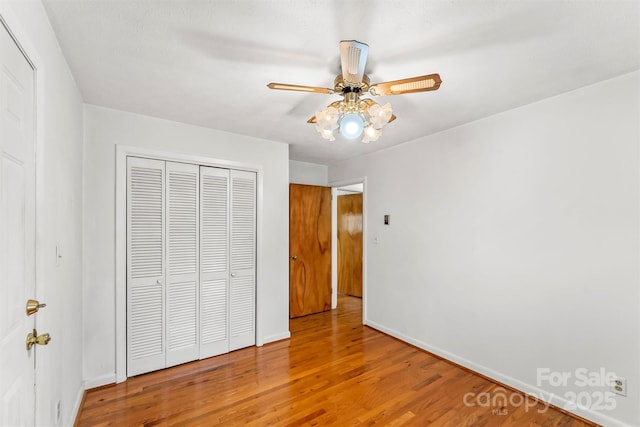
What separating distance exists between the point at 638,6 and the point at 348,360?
10.2 ft

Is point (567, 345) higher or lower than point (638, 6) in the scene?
lower

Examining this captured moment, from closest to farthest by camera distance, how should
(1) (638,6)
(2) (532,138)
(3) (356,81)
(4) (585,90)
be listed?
(1) (638,6)
(3) (356,81)
(4) (585,90)
(2) (532,138)

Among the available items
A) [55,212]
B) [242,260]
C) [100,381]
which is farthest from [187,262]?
[55,212]

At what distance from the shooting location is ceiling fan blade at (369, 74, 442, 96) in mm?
1453

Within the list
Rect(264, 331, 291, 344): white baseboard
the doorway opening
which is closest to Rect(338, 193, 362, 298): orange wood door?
the doorway opening

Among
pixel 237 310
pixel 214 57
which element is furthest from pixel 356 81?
pixel 237 310

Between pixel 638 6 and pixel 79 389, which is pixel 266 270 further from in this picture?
pixel 638 6

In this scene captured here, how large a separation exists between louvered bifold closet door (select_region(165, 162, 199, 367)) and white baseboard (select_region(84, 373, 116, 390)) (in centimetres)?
43

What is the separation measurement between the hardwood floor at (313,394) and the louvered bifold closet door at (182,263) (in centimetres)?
24

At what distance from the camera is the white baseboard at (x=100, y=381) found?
2.35 meters

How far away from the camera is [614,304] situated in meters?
1.93

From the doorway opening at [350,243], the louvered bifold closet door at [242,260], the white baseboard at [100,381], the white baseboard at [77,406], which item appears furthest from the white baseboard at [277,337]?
the doorway opening at [350,243]

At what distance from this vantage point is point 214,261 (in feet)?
9.83

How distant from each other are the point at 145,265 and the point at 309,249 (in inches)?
89.4
